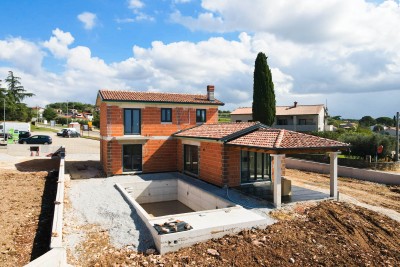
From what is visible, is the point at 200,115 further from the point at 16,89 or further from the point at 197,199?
the point at 16,89

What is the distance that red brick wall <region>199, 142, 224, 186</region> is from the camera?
17656 millimetres

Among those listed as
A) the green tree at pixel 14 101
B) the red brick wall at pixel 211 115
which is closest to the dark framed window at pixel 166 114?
the red brick wall at pixel 211 115

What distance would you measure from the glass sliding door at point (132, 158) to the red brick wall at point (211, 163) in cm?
506

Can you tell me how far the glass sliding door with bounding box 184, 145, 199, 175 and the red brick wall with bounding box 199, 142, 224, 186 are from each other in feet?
2.47

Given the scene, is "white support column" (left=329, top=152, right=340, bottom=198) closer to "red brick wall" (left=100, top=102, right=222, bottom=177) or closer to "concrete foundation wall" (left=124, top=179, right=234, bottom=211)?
"concrete foundation wall" (left=124, top=179, right=234, bottom=211)

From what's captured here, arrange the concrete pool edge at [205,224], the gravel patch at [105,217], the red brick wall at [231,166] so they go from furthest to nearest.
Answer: the red brick wall at [231,166] → the gravel patch at [105,217] → the concrete pool edge at [205,224]

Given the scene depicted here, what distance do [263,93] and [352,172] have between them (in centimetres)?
1452

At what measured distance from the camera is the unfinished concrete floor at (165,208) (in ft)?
61.1

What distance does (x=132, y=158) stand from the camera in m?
21.9

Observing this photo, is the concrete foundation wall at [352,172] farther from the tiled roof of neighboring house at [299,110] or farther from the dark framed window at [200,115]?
the tiled roof of neighboring house at [299,110]

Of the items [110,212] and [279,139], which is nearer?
[110,212]

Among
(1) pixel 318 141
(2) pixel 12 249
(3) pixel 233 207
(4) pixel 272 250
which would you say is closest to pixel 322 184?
(1) pixel 318 141

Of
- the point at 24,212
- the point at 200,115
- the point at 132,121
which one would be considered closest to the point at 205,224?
the point at 24,212

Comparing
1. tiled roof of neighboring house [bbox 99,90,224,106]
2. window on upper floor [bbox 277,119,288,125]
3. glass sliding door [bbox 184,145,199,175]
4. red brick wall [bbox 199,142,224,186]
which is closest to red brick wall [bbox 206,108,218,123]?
tiled roof of neighboring house [bbox 99,90,224,106]
